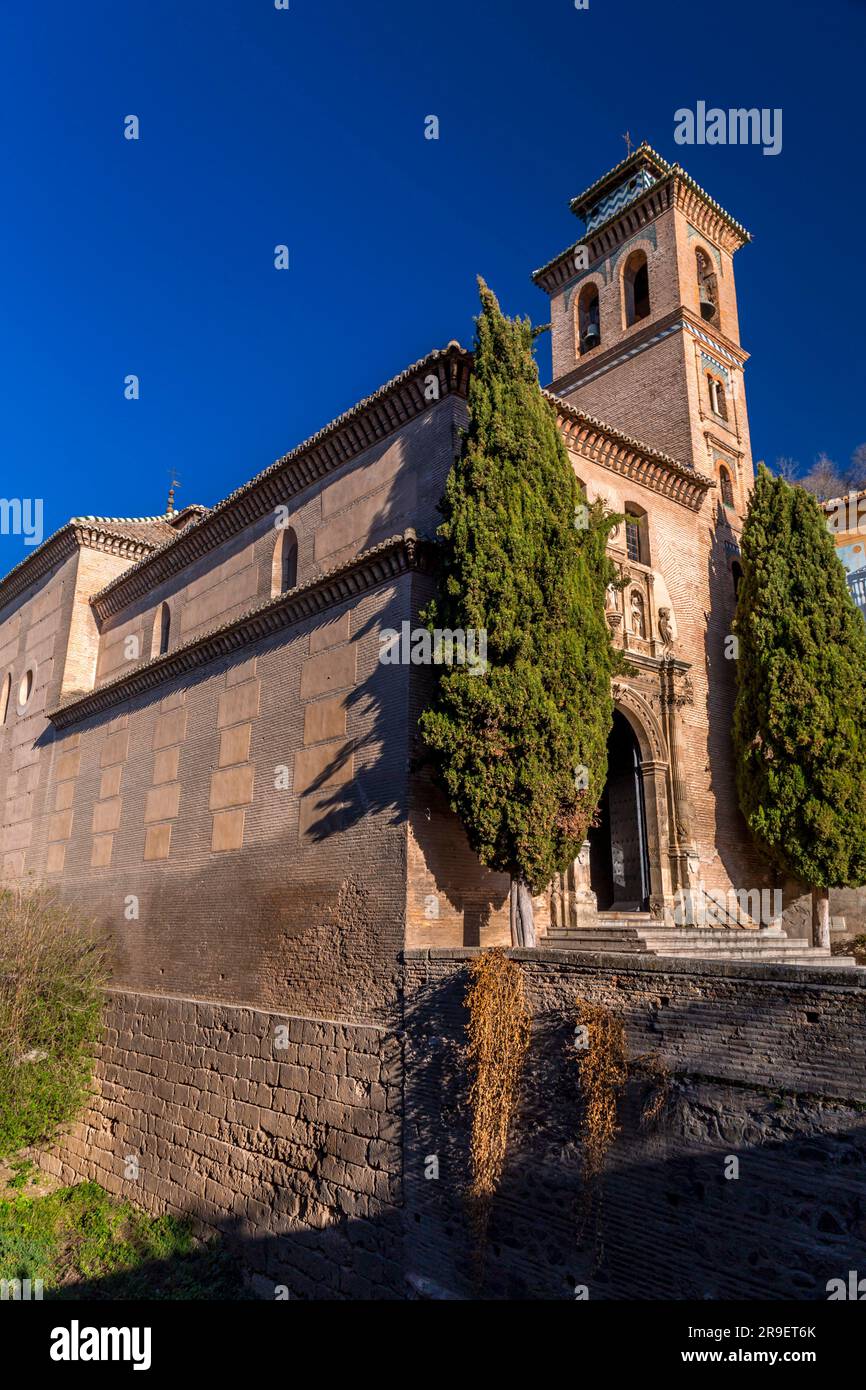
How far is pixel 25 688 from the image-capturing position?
18.1 meters

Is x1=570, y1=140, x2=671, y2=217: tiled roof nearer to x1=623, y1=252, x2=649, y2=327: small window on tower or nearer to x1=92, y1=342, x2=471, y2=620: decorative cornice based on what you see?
x1=623, y1=252, x2=649, y2=327: small window on tower

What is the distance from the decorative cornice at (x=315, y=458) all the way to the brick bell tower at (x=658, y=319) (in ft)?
18.6

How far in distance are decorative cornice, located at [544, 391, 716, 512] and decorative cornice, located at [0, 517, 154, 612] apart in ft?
30.5

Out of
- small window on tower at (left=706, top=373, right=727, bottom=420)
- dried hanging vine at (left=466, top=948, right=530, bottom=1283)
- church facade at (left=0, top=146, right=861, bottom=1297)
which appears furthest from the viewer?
small window on tower at (left=706, top=373, right=727, bottom=420)

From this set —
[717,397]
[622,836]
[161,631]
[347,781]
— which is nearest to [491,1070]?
[347,781]

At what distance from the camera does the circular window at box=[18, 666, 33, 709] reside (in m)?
18.0

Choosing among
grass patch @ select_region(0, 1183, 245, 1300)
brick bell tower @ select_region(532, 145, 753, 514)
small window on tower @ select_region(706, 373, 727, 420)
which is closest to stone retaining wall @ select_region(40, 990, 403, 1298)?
grass patch @ select_region(0, 1183, 245, 1300)

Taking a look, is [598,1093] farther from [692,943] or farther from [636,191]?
[636,191]

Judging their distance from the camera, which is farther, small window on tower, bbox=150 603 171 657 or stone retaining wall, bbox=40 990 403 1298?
small window on tower, bbox=150 603 171 657

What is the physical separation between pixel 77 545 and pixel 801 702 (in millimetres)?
12967

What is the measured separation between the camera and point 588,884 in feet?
34.8

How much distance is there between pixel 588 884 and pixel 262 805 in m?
3.94
